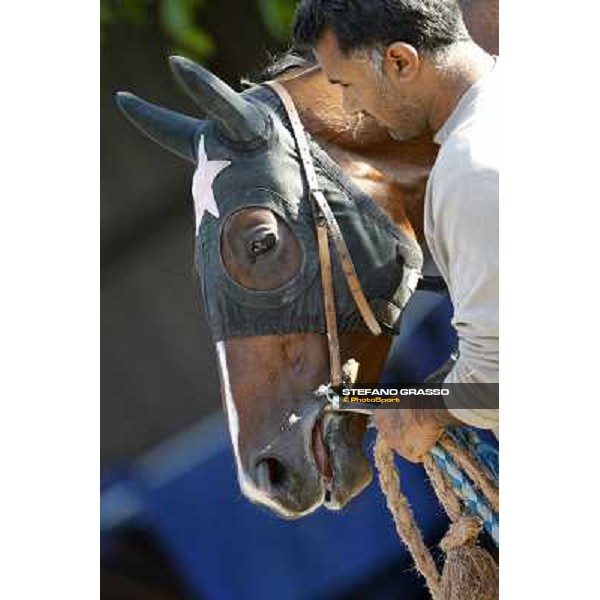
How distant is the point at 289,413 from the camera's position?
260cm

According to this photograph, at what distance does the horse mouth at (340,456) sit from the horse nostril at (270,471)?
0.07 m

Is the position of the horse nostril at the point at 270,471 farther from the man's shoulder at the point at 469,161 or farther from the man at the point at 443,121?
the man's shoulder at the point at 469,161

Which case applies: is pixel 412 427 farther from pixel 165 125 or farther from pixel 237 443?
pixel 165 125

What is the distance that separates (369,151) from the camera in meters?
2.66

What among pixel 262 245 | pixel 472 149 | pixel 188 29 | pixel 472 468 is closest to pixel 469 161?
pixel 472 149

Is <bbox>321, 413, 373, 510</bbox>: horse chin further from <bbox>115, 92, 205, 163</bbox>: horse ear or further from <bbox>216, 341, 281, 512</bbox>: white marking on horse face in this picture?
<bbox>115, 92, 205, 163</bbox>: horse ear

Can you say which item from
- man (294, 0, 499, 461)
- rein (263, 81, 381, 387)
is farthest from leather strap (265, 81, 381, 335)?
man (294, 0, 499, 461)

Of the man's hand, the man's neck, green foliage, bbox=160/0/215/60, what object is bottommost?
the man's hand

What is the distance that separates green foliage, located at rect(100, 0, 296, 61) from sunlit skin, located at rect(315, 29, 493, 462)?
0.13 meters

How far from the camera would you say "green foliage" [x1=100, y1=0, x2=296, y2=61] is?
2.71 meters

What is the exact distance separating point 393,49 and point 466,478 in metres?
0.70
